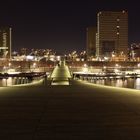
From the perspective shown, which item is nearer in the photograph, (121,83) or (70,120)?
(70,120)

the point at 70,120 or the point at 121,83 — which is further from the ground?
the point at 70,120

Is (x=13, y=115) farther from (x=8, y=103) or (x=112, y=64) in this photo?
(x=112, y=64)

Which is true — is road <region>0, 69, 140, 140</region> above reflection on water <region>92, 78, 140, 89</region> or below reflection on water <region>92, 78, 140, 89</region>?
above

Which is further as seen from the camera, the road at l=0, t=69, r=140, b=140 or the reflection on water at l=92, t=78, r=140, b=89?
the reflection on water at l=92, t=78, r=140, b=89

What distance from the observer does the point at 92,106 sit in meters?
11.9

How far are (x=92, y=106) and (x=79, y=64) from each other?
151 metres

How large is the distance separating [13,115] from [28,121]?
993 mm

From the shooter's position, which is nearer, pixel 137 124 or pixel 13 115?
pixel 137 124

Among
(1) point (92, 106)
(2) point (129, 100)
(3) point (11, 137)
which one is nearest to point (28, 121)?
(3) point (11, 137)

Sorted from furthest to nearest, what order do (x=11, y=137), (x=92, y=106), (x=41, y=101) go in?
(x=41, y=101)
(x=92, y=106)
(x=11, y=137)

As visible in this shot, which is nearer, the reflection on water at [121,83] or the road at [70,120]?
the road at [70,120]

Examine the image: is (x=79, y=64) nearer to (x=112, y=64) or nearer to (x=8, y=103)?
(x=112, y=64)

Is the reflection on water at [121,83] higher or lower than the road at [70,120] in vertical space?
lower

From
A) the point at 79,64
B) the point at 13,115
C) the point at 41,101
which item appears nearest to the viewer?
the point at 13,115
